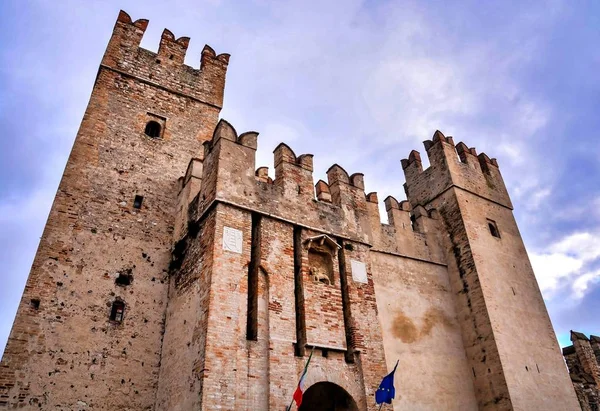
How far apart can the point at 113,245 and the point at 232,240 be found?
3.21m

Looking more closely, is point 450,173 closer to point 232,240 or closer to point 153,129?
point 232,240

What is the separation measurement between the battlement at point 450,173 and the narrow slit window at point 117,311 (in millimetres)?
10257

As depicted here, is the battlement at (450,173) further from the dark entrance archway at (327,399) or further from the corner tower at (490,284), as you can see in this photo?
the dark entrance archway at (327,399)

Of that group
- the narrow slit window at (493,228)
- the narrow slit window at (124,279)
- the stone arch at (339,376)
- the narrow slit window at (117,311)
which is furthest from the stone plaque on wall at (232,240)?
the narrow slit window at (493,228)

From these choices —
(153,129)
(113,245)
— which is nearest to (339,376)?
(113,245)

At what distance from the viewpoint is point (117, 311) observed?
33.8ft

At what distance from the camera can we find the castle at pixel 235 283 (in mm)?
8961

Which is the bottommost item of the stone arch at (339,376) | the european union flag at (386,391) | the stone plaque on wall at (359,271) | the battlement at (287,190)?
the european union flag at (386,391)

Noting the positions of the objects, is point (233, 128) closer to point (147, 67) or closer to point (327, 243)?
point (327, 243)

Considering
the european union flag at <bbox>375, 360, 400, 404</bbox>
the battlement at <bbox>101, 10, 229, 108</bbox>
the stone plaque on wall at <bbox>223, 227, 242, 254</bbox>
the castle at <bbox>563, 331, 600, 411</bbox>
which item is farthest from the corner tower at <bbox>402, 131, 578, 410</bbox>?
the battlement at <bbox>101, 10, 229, 108</bbox>

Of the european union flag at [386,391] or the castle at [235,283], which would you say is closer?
the european union flag at [386,391]

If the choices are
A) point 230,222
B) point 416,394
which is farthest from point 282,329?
point 416,394

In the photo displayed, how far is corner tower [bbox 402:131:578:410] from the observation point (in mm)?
12477

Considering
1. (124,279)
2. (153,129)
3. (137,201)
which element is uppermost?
(153,129)
